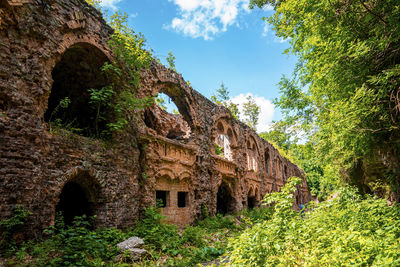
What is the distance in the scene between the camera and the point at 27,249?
5.00m

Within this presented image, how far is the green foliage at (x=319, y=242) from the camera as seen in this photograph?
310 cm

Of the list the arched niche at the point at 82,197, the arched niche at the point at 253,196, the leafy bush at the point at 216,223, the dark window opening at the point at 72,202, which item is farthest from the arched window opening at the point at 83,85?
the arched niche at the point at 253,196

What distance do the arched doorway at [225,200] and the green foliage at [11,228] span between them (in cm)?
1015

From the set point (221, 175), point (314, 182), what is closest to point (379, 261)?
point (221, 175)

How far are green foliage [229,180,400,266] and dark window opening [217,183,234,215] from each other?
30.4 feet

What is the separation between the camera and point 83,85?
28.8 ft

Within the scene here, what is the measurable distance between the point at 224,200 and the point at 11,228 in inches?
443

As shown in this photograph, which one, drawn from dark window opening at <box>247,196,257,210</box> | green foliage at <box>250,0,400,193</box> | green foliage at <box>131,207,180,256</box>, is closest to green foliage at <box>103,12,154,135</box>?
green foliage at <box>131,207,180,256</box>

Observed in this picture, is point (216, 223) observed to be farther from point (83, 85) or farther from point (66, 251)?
point (83, 85)

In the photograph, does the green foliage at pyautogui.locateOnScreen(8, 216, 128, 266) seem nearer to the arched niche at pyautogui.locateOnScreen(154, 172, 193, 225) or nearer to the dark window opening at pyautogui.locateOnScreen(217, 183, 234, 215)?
the arched niche at pyautogui.locateOnScreen(154, 172, 193, 225)

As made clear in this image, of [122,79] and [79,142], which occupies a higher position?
[122,79]

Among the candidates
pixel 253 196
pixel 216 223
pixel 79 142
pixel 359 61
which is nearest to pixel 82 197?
pixel 79 142

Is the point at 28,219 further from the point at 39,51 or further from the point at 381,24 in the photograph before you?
the point at 381,24

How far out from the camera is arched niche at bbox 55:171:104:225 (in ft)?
22.7
